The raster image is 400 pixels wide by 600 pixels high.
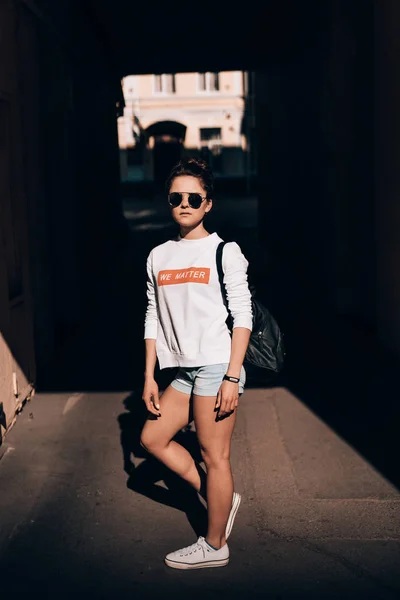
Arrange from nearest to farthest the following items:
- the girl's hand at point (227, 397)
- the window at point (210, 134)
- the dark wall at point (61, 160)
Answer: the girl's hand at point (227, 397) < the dark wall at point (61, 160) < the window at point (210, 134)

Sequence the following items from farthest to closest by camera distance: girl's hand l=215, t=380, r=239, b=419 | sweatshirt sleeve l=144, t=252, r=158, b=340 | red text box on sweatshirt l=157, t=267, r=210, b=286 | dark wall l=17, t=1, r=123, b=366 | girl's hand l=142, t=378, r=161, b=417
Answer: dark wall l=17, t=1, r=123, b=366, sweatshirt sleeve l=144, t=252, r=158, b=340, girl's hand l=142, t=378, r=161, b=417, red text box on sweatshirt l=157, t=267, r=210, b=286, girl's hand l=215, t=380, r=239, b=419

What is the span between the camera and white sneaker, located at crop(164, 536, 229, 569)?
153 inches

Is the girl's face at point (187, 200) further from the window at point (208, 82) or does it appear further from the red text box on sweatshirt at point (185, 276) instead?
the window at point (208, 82)

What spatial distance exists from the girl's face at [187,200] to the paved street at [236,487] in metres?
1.73

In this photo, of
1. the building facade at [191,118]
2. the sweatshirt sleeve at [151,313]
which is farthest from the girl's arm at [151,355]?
the building facade at [191,118]

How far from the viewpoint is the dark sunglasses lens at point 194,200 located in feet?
12.6

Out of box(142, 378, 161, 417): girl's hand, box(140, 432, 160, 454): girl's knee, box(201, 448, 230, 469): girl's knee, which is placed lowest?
box(201, 448, 230, 469): girl's knee

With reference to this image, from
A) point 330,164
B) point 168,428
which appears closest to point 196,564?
point 168,428

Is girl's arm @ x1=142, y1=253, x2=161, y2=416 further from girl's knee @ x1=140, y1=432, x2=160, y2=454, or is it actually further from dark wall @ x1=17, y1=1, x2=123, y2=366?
dark wall @ x1=17, y1=1, x2=123, y2=366

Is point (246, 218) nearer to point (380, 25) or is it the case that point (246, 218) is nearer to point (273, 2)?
point (273, 2)

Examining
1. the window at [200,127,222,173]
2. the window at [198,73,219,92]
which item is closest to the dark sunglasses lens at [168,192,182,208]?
the window at [200,127,222,173]

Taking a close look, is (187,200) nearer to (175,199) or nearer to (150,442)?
(175,199)

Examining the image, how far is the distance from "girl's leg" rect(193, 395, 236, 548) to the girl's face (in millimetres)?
860

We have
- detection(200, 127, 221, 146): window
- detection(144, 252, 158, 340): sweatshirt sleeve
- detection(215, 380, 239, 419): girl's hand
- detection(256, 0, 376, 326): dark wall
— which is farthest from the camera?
detection(200, 127, 221, 146): window
